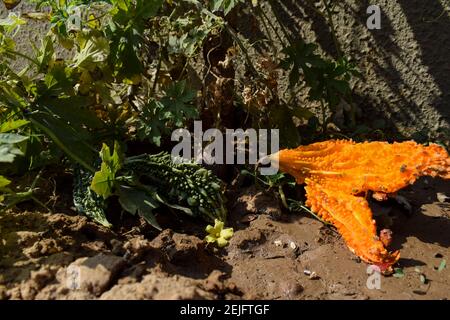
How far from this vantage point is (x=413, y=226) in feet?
8.86

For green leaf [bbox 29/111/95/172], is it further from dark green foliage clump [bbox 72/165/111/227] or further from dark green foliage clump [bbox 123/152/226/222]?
dark green foliage clump [bbox 123/152/226/222]

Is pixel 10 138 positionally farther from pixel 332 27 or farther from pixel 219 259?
pixel 332 27

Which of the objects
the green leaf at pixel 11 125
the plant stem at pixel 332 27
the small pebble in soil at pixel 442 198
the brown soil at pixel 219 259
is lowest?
the brown soil at pixel 219 259

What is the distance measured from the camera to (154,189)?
261 cm

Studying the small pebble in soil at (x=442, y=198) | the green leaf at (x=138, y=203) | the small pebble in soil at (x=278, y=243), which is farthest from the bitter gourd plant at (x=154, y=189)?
the small pebble in soil at (x=442, y=198)

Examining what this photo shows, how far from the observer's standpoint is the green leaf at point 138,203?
2.49 meters

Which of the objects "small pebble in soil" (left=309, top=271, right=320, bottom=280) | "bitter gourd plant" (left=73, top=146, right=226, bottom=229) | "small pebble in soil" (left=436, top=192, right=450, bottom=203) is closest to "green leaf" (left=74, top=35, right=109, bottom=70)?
"bitter gourd plant" (left=73, top=146, right=226, bottom=229)

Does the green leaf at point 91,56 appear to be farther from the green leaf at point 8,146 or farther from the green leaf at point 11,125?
the green leaf at point 8,146

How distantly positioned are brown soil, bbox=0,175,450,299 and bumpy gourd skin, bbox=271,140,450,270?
0.29 ft

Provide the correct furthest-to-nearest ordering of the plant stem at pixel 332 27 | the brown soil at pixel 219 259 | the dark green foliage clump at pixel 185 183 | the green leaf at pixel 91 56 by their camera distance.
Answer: the plant stem at pixel 332 27, the green leaf at pixel 91 56, the dark green foliage clump at pixel 185 183, the brown soil at pixel 219 259

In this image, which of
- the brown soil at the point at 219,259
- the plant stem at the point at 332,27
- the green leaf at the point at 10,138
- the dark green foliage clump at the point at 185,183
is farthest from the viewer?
the plant stem at the point at 332,27

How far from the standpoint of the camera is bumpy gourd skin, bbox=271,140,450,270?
2.49 metres

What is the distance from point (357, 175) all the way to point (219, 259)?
27.6 inches

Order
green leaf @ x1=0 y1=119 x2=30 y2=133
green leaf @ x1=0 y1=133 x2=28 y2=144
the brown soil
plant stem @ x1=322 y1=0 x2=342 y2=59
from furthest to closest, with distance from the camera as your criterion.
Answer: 1. plant stem @ x1=322 y1=0 x2=342 y2=59
2. green leaf @ x1=0 y1=119 x2=30 y2=133
3. green leaf @ x1=0 y1=133 x2=28 y2=144
4. the brown soil
